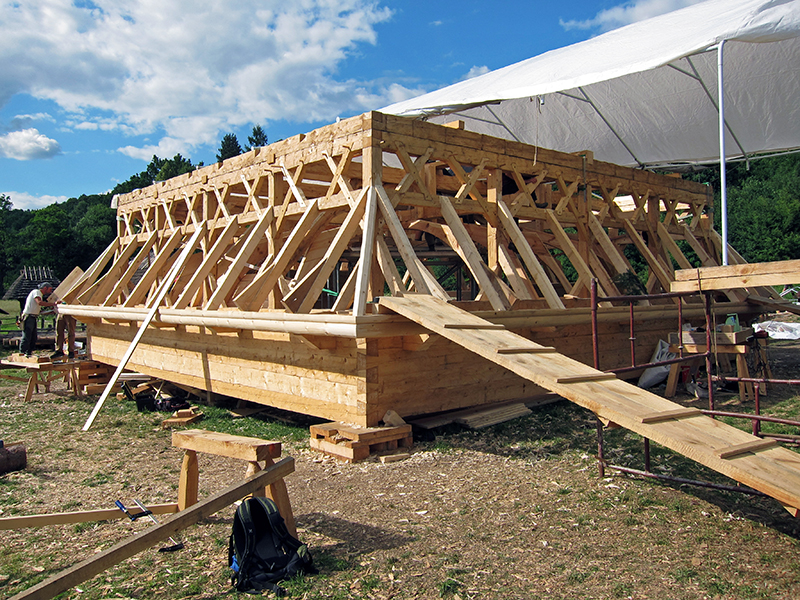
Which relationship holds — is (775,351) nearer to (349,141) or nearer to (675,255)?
(675,255)

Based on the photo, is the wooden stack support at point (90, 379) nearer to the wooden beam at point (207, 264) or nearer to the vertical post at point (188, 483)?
the wooden beam at point (207, 264)

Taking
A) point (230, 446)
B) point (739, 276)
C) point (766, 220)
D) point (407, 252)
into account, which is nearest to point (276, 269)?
point (407, 252)

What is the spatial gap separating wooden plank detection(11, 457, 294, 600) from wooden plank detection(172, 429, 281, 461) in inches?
5.2

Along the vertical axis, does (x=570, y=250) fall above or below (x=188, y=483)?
above

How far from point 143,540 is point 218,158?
72.2m

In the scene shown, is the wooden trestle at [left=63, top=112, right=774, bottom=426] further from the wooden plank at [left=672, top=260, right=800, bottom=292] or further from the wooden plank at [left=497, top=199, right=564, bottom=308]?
the wooden plank at [left=672, top=260, right=800, bottom=292]

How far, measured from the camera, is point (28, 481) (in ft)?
22.7

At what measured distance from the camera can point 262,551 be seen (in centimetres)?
423

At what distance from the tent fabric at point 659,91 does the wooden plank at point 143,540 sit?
809 centimetres

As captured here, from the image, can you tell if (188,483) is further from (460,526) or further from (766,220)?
(766,220)

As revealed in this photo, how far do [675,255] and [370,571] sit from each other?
434 inches

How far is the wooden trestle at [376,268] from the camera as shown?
8039mm

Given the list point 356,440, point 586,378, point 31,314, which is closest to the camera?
point 586,378

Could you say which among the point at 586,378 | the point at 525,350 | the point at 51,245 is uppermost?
the point at 51,245
